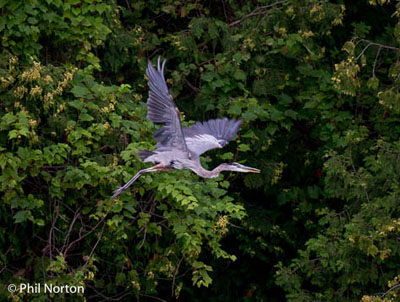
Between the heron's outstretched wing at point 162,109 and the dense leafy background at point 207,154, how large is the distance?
2.95 ft

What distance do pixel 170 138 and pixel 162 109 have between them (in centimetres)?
29

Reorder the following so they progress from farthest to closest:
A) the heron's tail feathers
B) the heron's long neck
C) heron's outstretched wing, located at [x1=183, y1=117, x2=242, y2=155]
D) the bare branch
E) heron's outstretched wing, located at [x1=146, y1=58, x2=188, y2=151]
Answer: the bare branch
heron's outstretched wing, located at [x1=183, y1=117, x2=242, y2=155]
the heron's long neck
the heron's tail feathers
heron's outstretched wing, located at [x1=146, y1=58, x2=188, y2=151]

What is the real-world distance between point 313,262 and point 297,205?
1227 millimetres

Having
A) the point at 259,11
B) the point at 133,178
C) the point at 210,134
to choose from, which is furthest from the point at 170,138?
the point at 259,11

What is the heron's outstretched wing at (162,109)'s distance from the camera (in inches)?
273

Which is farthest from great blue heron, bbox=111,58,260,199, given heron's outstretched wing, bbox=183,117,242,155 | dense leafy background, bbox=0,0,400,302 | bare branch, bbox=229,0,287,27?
bare branch, bbox=229,0,287,27

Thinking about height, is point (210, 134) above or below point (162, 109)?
below

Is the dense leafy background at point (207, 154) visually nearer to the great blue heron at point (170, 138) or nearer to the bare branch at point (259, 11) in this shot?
the bare branch at point (259, 11)

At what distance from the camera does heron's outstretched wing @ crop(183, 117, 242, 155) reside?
7707 mm

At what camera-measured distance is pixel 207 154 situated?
32.8 feet

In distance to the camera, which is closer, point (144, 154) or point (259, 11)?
point (144, 154)

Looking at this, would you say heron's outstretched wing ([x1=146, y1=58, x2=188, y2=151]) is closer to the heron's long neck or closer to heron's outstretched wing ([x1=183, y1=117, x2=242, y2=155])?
the heron's long neck

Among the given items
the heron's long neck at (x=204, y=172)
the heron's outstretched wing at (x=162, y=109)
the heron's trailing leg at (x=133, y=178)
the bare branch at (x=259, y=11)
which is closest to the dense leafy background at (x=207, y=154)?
the bare branch at (x=259, y=11)

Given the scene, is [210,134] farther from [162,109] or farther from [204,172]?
[162,109]
